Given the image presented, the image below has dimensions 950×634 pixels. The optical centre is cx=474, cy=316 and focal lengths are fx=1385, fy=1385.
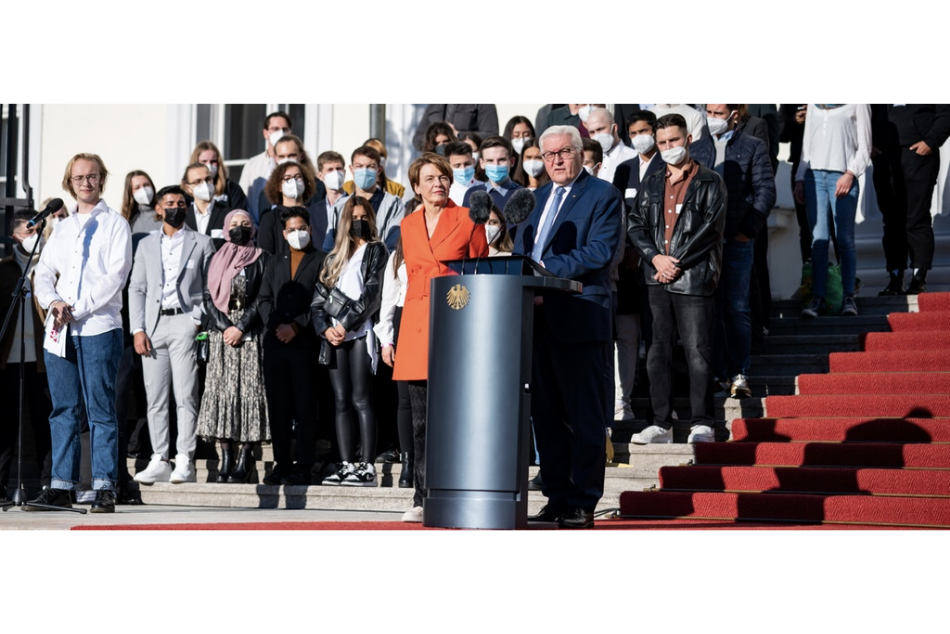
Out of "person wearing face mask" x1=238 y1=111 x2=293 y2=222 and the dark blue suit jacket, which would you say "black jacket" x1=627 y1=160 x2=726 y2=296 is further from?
"person wearing face mask" x1=238 y1=111 x2=293 y2=222

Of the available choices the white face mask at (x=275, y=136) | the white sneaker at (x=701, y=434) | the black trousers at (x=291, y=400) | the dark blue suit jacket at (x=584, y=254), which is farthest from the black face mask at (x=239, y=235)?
the dark blue suit jacket at (x=584, y=254)

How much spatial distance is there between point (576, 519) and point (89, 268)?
360 cm

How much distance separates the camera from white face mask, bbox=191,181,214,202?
35.6ft

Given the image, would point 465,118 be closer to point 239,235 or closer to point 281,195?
point 281,195

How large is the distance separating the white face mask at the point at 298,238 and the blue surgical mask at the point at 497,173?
1.39m

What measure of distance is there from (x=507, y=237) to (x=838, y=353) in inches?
146

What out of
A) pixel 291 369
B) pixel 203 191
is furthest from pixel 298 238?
pixel 203 191

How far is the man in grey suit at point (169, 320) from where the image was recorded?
985cm

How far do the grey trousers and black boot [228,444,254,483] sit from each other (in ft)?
1.13

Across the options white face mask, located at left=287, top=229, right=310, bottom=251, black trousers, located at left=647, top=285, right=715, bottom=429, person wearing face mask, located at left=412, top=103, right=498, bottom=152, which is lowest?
black trousers, located at left=647, top=285, right=715, bottom=429

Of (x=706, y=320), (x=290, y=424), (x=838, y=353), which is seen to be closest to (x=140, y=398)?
(x=290, y=424)

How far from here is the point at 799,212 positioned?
11648 mm

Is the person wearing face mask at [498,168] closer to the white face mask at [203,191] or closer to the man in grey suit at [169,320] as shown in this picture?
the man in grey suit at [169,320]

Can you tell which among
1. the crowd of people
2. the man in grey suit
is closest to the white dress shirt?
the crowd of people
